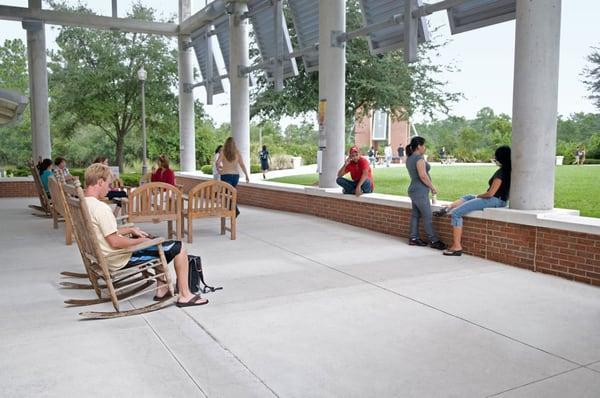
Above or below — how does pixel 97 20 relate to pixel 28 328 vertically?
above

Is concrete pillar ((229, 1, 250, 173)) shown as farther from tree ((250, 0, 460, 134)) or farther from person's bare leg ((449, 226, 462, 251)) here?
person's bare leg ((449, 226, 462, 251))

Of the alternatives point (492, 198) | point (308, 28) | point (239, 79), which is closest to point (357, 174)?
point (492, 198)

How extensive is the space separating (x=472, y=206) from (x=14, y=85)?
117 feet

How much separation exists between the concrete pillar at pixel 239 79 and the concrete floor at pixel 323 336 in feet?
26.7

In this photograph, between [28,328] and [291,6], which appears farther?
[291,6]

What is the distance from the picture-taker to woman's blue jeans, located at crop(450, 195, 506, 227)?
648cm

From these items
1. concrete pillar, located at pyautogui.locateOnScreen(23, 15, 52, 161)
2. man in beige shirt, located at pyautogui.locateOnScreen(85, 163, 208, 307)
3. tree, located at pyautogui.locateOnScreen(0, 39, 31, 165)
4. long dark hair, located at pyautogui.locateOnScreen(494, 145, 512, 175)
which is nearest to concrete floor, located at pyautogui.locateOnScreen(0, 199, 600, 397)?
man in beige shirt, located at pyautogui.locateOnScreen(85, 163, 208, 307)

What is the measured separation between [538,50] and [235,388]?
4.89 metres

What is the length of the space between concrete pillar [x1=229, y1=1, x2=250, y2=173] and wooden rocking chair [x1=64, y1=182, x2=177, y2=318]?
936cm

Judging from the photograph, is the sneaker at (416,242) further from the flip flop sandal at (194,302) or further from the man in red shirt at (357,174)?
the flip flop sandal at (194,302)

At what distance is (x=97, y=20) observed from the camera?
16.5m

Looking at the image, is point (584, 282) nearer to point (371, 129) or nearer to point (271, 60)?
point (271, 60)

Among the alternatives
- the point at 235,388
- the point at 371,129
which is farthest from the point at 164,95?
the point at 371,129

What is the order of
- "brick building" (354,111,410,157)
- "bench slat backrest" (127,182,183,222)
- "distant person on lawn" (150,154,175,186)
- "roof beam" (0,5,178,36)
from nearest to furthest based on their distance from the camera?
"bench slat backrest" (127,182,183,222) → "distant person on lawn" (150,154,175,186) → "roof beam" (0,5,178,36) → "brick building" (354,111,410,157)
